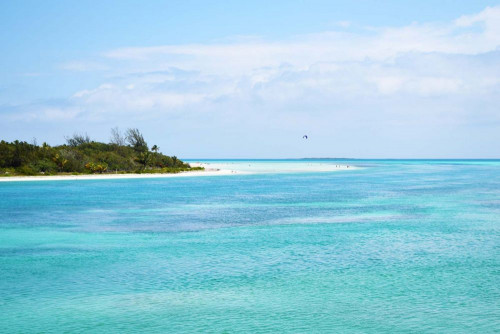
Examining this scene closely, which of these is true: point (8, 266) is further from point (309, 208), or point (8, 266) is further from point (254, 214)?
point (309, 208)

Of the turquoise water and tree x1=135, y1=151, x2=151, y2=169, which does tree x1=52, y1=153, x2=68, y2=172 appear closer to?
tree x1=135, y1=151, x2=151, y2=169

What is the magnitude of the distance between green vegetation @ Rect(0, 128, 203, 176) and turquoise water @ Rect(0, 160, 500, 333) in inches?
1784

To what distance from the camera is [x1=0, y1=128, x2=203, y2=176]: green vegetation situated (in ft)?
240

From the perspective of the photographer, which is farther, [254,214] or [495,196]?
[495,196]

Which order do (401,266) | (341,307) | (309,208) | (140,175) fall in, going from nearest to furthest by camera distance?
1. (341,307)
2. (401,266)
3. (309,208)
4. (140,175)

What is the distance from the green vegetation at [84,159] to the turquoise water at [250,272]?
1784 inches

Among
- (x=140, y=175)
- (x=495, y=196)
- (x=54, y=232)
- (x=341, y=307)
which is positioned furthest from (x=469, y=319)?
(x=140, y=175)

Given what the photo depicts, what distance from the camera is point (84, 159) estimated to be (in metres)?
81.9

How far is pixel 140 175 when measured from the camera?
269ft

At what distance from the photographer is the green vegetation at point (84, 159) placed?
7312cm

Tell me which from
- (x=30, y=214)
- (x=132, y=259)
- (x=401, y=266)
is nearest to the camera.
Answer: (x=401, y=266)

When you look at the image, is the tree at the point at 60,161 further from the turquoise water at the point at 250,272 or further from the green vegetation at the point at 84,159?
the turquoise water at the point at 250,272

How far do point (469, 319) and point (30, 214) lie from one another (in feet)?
87.4

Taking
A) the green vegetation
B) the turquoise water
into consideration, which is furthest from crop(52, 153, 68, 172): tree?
the turquoise water
